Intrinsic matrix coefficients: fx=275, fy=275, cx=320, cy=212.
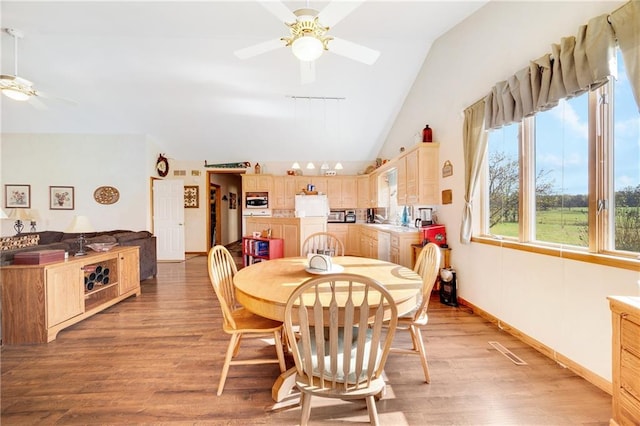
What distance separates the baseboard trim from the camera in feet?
6.02

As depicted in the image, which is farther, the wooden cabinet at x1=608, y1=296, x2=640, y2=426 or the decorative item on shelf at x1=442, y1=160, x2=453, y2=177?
the decorative item on shelf at x1=442, y1=160, x2=453, y2=177

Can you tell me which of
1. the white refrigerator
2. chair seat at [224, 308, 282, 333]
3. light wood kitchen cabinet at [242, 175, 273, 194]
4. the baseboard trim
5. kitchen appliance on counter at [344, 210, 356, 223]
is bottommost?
the baseboard trim

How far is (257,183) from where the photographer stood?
279 inches

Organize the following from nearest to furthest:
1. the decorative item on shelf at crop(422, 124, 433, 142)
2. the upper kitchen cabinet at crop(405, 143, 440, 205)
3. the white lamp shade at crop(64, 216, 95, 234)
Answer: the white lamp shade at crop(64, 216, 95, 234) → the upper kitchen cabinet at crop(405, 143, 440, 205) → the decorative item on shelf at crop(422, 124, 433, 142)

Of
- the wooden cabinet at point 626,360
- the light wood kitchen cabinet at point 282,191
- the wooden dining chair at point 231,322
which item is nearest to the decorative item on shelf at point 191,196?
the light wood kitchen cabinet at point 282,191

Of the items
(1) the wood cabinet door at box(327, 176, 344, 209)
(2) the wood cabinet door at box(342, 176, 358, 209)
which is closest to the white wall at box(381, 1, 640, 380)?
(2) the wood cabinet door at box(342, 176, 358, 209)

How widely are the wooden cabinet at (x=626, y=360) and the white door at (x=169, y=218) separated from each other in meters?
7.05

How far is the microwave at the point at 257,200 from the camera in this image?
7.06 meters

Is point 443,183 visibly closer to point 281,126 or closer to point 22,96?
point 281,126

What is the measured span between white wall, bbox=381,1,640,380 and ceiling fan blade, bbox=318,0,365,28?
1.62m

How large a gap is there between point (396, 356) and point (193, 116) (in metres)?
5.66

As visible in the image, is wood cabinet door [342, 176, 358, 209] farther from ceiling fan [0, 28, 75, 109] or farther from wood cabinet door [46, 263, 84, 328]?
ceiling fan [0, 28, 75, 109]

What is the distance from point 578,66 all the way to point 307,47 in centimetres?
187

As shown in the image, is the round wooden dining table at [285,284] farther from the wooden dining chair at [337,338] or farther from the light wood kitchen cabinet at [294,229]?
the light wood kitchen cabinet at [294,229]
